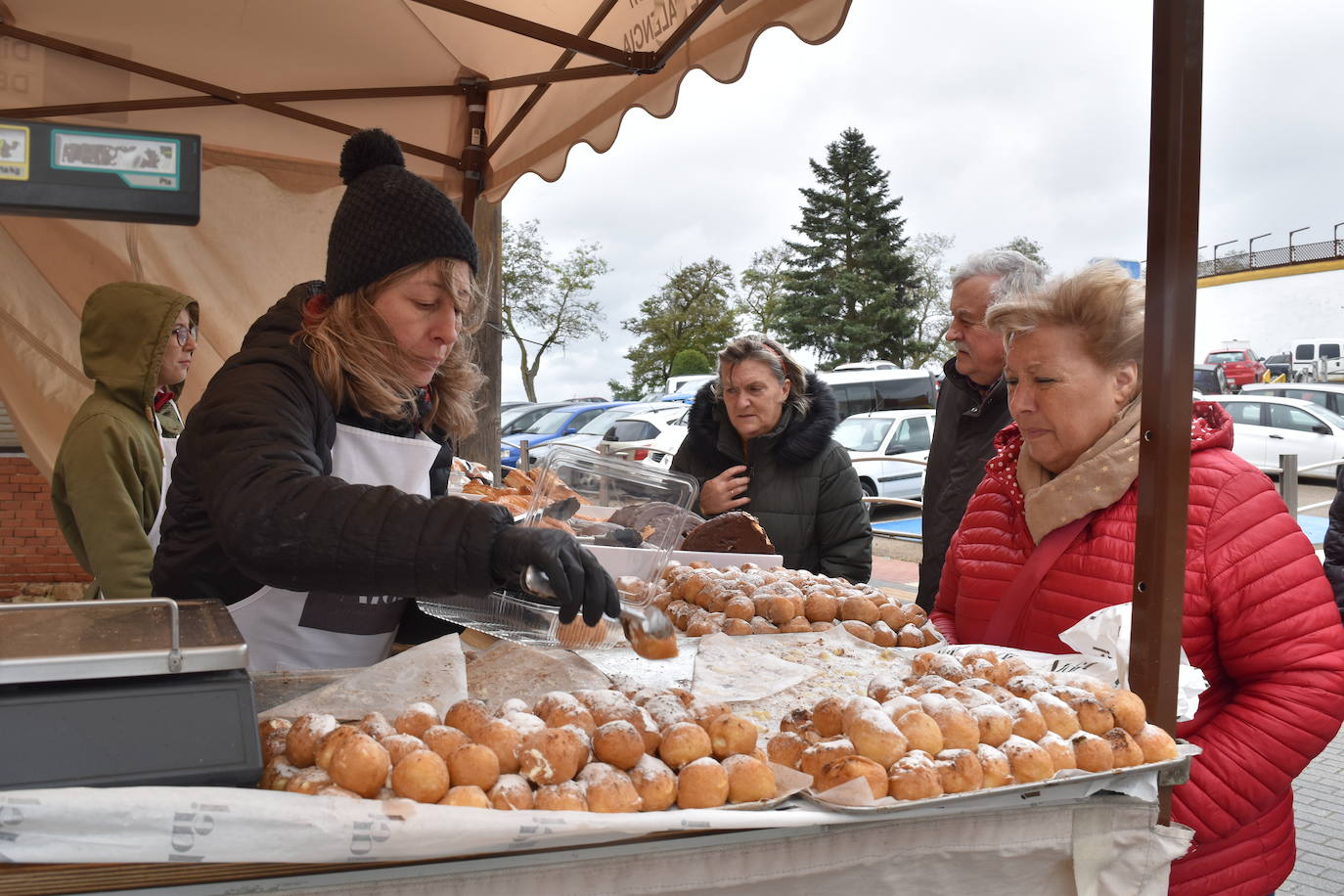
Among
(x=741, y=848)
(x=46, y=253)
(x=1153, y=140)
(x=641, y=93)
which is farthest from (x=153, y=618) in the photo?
(x=46, y=253)

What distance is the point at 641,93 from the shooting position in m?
3.43

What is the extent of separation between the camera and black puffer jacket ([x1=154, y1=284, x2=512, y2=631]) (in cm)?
124

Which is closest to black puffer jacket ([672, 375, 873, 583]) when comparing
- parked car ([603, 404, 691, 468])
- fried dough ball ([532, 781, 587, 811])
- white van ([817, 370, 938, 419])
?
fried dough ball ([532, 781, 587, 811])

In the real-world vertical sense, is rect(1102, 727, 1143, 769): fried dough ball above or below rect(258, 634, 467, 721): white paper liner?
below

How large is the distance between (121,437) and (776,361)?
220 centimetres

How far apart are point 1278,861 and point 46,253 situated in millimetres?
5187

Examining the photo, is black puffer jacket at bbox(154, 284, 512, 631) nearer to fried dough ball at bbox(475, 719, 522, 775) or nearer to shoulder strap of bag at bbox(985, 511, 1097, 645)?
fried dough ball at bbox(475, 719, 522, 775)

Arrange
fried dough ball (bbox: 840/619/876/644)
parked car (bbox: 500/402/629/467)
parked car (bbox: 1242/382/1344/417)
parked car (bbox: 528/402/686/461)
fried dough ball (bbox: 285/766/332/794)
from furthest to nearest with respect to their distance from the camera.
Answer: parked car (bbox: 1242/382/1344/417), parked car (bbox: 500/402/629/467), parked car (bbox: 528/402/686/461), fried dough ball (bbox: 840/619/876/644), fried dough ball (bbox: 285/766/332/794)

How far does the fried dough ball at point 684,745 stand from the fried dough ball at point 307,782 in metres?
0.39

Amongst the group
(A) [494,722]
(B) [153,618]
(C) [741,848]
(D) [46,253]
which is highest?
(D) [46,253]

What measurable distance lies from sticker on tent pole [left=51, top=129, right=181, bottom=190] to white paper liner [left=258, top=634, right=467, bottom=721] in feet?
2.26

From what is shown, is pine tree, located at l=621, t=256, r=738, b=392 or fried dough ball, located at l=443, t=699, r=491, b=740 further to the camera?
pine tree, located at l=621, t=256, r=738, b=392

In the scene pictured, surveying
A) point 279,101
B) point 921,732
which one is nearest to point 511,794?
point 921,732

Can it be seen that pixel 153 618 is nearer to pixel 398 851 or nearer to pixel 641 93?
pixel 398 851
